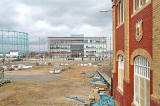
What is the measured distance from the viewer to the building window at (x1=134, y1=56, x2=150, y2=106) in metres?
4.95

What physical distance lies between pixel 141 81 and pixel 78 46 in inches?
3171

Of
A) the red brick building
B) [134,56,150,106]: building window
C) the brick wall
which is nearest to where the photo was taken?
the brick wall

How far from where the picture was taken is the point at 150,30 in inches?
172

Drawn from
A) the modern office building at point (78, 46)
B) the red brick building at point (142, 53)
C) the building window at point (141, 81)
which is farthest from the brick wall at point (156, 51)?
the modern office building at point (78, 46)

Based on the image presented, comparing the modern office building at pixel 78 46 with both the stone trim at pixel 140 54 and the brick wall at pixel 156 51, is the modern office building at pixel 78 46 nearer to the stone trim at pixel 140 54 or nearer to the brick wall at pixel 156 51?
the stone trim at pixel 140 54

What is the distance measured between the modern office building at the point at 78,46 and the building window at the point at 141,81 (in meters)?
77.2

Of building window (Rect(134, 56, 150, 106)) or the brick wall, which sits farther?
building window (Rect(134, 56, 150, 106))

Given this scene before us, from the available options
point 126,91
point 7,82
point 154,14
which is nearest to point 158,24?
point 154,14

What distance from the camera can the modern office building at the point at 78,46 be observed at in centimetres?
8331

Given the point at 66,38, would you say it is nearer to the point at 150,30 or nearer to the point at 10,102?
the point at 10,102

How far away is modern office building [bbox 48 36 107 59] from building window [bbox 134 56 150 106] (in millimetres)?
77246

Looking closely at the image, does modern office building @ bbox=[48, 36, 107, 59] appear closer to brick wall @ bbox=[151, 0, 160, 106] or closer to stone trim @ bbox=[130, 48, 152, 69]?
stone trim @ bbox=[130, 48, 152, 69]

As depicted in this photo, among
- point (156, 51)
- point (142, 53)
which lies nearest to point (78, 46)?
point (142, 53)

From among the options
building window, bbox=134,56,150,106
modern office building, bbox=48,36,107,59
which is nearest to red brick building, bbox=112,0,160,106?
building window, bbox=134,56,150,106
